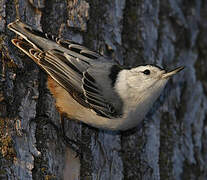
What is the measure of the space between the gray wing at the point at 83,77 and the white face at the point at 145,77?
0.54 feet

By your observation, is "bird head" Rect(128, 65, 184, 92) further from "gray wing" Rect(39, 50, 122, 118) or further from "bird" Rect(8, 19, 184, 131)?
"gray wing" Rect(39, 50, 122, 118)

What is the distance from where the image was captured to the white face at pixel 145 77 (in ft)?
7.91

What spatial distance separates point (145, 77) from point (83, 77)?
42 cm

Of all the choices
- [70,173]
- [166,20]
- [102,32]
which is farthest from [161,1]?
[70,173]

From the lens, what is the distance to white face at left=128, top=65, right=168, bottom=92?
7.91ft

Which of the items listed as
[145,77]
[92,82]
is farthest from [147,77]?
[92,82]

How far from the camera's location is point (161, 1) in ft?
10.4

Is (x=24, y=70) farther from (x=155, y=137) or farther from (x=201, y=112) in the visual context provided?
(x=201, y=112)

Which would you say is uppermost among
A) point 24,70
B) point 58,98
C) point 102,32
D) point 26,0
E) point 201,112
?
point 26,0

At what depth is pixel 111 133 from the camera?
255 cm

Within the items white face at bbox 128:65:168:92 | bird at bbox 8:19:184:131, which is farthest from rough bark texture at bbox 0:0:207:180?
white face at bbox 128:65:168:92

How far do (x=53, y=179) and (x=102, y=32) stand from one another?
1.17 meters

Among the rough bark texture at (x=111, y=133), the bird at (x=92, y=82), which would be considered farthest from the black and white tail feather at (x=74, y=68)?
the rough bark texture at (x=111, y=133)

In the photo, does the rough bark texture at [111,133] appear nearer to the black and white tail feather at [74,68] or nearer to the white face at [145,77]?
the black and white tail feather at [74,68]
